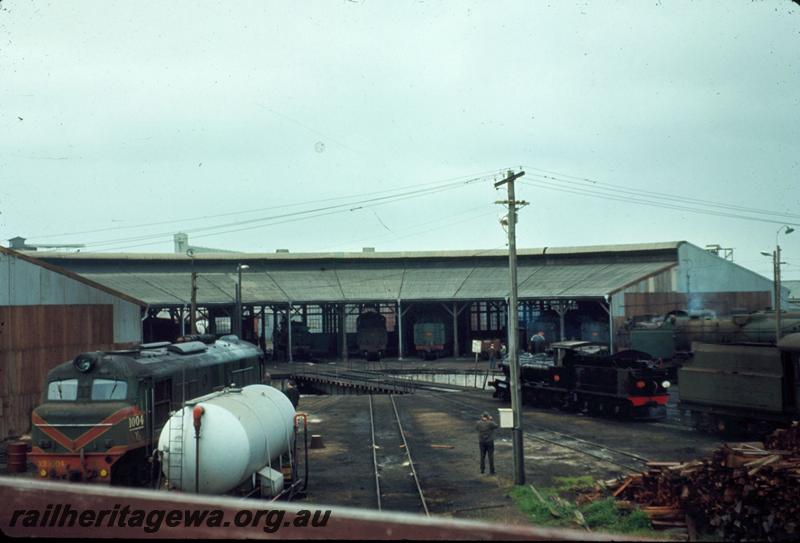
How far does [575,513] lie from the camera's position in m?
15.2

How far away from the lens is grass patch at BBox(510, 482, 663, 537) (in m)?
14.4

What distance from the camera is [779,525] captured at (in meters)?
12.4

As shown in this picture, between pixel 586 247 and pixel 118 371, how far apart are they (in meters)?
53.1

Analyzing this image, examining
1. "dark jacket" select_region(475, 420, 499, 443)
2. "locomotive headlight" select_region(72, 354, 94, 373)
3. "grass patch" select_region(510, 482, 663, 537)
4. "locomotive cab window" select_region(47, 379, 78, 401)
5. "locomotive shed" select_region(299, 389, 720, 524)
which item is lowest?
"locomotive shed" select_region(299, 389, 720, 524)

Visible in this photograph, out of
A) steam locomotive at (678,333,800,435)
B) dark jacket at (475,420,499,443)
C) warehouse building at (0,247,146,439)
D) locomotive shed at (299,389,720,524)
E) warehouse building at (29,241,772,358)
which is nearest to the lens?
locomotive shed at (299,389,720,524)

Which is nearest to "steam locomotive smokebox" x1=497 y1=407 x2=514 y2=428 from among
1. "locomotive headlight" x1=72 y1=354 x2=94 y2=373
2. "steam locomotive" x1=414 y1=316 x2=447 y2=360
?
"locomotive headlight" x1=72 y1=354 x2=94 y2=373

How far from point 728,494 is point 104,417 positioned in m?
13.7

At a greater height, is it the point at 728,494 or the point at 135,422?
the point at 135,422

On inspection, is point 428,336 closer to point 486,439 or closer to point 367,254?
point 367,254

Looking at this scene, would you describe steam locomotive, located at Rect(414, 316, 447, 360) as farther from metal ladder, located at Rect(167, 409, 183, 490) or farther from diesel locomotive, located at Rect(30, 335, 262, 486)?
metal ladder, located at Rect(167, 409, 183, 490)

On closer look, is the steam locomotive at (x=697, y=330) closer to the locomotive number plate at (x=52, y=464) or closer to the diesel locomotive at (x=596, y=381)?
the diesel locomotive at (x=596, y=381)

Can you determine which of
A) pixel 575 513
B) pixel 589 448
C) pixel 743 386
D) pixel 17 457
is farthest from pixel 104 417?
pixel 743 386

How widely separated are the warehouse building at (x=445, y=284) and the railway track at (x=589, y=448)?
24.0 meters

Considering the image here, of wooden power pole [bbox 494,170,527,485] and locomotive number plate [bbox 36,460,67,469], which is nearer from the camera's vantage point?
locomotive number plate [bbox 36,460,67,469]
